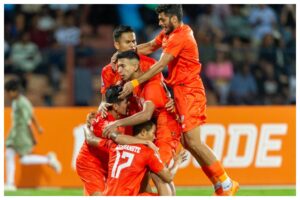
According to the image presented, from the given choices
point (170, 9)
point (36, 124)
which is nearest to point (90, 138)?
point (170, 9)

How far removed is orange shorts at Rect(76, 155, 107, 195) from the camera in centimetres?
1135

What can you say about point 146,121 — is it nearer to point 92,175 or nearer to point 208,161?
point 92,175

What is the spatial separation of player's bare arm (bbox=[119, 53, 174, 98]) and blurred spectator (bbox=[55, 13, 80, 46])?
8.29 m

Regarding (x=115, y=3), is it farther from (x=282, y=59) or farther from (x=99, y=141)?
(x=99, y=141)

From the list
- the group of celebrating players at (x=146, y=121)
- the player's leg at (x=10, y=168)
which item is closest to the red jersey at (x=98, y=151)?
the group of celebrating players at (x=146, y=121)

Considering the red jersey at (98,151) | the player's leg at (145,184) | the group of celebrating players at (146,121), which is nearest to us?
the group of celebrating players at (146,121)

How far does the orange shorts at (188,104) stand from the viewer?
11.6 m

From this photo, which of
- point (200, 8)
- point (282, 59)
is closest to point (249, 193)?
point (282, 59)

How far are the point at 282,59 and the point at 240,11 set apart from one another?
7.51 ft

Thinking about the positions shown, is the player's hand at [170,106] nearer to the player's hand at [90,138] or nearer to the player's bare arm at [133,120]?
the player's bare arm at [133,120]

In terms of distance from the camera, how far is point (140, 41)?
1917 centimetres

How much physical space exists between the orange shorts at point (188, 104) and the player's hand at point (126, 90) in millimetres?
991

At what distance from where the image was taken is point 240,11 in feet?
67.4

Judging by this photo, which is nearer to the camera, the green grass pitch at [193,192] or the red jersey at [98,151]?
the red jersey at [98,151]
